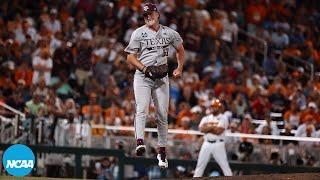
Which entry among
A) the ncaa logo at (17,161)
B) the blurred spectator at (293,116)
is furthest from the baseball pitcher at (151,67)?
the blurred spectator at (293,116)

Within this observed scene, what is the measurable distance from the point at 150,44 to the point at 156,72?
0.40m

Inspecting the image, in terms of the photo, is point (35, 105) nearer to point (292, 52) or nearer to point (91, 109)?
point (91, 109)

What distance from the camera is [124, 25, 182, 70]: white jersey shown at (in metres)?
13.4

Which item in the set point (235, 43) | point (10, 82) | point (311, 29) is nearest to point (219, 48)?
point (235, 43)

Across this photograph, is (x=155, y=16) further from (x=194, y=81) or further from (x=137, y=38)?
(x=194, y=81)

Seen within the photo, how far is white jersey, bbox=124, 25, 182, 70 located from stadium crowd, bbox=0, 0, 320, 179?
671 centimetres

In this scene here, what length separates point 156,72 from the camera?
13.4 metres

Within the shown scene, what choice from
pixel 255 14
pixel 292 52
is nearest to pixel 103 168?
pixel 292 52

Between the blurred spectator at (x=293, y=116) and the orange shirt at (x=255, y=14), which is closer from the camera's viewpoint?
the blurred spectator at (x=293, y=116)

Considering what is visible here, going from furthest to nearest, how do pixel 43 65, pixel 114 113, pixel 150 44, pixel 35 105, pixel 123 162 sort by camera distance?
pixel 43 65, pixel 114 113, pixel 35 105, pixel 123 162, pixel 150 44

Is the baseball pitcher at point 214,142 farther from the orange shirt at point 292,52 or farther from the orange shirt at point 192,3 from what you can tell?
the orange shirt at point 192,3

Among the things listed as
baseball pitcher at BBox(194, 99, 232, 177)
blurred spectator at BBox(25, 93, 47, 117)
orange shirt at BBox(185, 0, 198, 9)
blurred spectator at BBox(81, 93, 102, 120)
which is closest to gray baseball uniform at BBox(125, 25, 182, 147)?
baseball pitcher at BBox(194, 99, 232, 177)

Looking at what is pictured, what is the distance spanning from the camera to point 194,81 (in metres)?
23.7

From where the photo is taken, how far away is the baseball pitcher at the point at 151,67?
1335 centimetres
